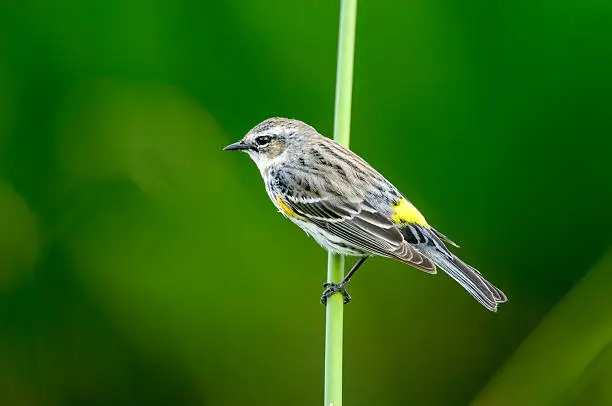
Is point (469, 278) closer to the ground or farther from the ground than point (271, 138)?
closer to the ground

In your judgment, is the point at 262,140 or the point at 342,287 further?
the point at 262,140

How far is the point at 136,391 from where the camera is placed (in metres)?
2.52

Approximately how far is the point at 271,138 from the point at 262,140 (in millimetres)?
58

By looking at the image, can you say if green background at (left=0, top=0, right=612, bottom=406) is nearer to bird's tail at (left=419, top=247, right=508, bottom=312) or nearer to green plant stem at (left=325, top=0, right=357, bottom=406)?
bird's tail at (left=419, top=247, right=508, bottom=312)

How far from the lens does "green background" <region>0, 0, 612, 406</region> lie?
2475 mm

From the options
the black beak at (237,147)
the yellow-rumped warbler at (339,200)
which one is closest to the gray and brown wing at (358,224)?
the yellow-rumped warbler at (339,200)

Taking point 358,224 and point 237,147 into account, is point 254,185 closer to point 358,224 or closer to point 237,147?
point 237,147

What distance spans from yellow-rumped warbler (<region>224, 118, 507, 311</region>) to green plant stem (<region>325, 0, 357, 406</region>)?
383 mm

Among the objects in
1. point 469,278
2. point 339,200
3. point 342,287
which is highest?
point 339,200

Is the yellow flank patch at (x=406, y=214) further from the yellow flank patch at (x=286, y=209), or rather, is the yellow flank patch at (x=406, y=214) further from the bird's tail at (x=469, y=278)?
the yellow flank patch at (x=286, y=209)

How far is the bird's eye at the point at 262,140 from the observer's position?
2.63 metres

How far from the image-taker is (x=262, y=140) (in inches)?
105

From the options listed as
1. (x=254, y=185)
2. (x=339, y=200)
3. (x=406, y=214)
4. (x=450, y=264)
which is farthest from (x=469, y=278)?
(x=254, y=185)

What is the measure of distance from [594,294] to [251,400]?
35.8 inches
